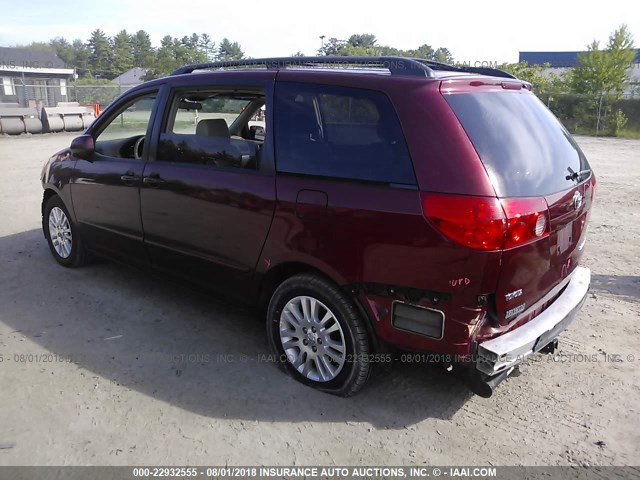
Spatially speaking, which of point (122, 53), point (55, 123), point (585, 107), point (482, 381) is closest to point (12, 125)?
point (55, 123)

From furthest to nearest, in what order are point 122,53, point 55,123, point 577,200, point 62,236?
1. point 122,53
2. point 55,123
3. point 62,236
4. point 577,200

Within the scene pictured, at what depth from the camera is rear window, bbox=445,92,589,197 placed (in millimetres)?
2748

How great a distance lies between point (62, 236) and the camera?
5.43 metres

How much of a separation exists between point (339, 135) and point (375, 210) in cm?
55

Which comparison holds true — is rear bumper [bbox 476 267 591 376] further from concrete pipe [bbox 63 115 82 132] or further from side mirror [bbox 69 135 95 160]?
concrete pipe [bbox 63 115 82 132]

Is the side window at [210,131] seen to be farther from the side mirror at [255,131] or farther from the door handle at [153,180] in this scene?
the door handle at [153,180]

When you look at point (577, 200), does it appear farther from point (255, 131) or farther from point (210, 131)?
point (255, 131)

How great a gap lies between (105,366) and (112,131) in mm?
2295

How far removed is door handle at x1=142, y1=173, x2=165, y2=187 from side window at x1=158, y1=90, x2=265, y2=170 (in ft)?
0.46

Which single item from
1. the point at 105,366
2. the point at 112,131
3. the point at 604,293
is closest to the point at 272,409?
the point at 105,366

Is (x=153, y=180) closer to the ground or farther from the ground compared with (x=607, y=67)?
closer to the ground

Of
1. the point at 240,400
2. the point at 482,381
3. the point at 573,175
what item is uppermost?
the point at 573,175

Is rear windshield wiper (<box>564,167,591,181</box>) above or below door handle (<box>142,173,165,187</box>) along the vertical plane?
above

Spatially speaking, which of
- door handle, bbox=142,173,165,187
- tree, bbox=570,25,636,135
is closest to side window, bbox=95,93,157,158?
door handle, bbox=142,173,165,187
